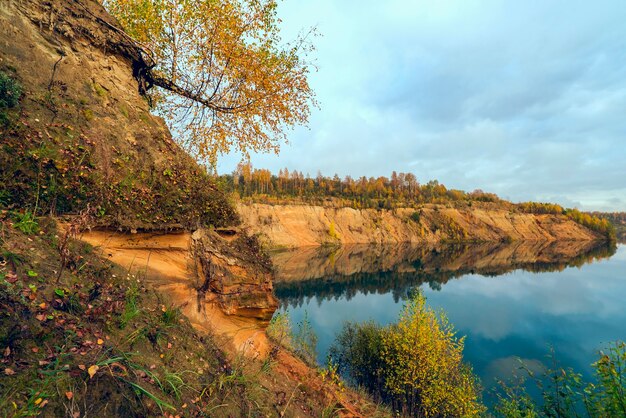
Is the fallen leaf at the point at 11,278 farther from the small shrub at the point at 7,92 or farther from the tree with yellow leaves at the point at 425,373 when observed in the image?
the tree with yellow leaves at the point at 425,373

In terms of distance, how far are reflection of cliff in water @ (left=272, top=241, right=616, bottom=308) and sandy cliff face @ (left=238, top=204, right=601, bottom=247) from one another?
12575 mm

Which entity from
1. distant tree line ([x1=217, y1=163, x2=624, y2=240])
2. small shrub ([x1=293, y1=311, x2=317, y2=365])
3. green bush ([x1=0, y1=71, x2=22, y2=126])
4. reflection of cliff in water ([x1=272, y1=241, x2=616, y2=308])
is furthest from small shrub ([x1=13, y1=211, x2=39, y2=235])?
distant tree line ([x1=217, y1=163, x2=624, y2=240])

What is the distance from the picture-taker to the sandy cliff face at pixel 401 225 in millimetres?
102000

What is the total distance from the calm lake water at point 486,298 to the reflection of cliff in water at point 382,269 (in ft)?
0.70

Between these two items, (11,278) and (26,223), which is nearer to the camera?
(11,278)

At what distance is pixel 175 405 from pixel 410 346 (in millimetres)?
17221

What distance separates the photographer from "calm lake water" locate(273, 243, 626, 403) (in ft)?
105

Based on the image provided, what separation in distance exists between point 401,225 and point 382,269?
6590cm

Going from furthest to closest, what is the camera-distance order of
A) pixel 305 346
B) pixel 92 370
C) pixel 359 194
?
pixel 359 194 → pixel 305 346 → pixel 92 370

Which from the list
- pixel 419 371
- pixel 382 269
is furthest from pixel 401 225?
pixel 419 371

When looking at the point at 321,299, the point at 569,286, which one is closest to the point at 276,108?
the point at 321,299

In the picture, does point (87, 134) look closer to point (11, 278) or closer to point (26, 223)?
point (26, 223)

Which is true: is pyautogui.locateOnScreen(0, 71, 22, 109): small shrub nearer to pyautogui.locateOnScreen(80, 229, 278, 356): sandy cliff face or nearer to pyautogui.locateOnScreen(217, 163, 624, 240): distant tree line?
pyautogui.locateOnScreen(80, 229, 278, 356): sandy cliff face

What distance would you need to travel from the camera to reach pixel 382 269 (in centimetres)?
7094
